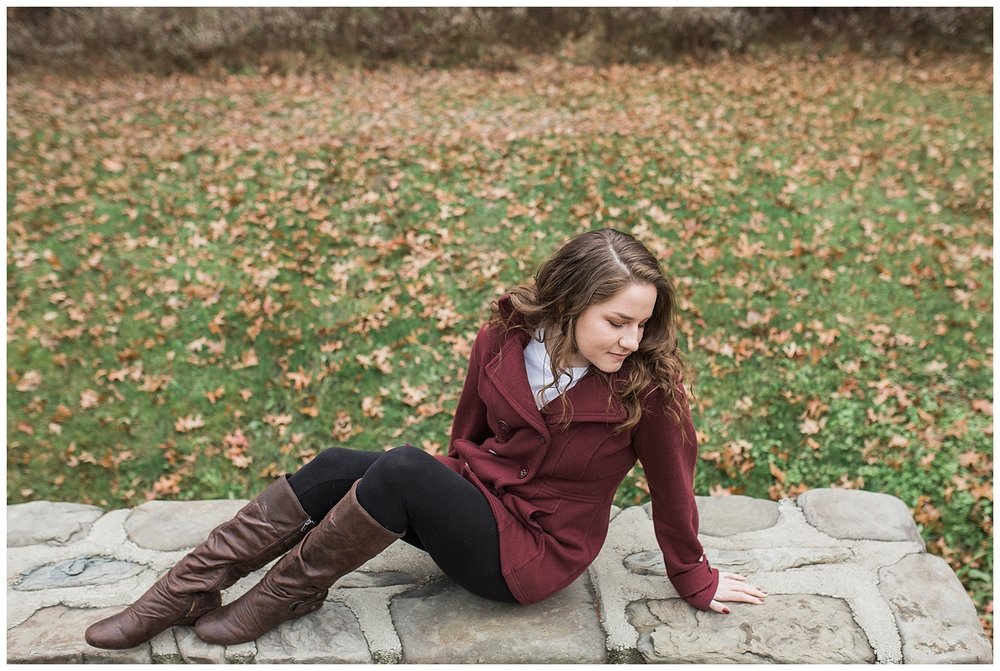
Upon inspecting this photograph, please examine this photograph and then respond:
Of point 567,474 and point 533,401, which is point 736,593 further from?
point 533,401

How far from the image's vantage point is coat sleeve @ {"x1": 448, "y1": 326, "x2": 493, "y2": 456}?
8.54 ft

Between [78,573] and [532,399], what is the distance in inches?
70.8

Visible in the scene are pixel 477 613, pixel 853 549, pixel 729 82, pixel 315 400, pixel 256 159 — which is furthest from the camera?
pixel 729 82

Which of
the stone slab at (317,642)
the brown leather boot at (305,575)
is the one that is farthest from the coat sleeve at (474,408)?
the stone slab at (317,642)

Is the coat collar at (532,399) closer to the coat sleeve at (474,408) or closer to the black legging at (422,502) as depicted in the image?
the coat sleeve at (474,408)

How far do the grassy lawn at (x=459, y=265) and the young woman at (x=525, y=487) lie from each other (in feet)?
4.89

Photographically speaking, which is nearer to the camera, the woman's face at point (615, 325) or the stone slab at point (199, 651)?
the woman's face at point (615, 325)

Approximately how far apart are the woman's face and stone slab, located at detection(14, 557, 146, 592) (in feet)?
6.03

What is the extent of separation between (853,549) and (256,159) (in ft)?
19.8

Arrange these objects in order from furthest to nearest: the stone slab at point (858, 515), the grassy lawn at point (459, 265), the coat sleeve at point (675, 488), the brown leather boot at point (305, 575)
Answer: the grassy lawn at point (459, 265)
the stone slab at point (858, 515)
the coat sleeve at point (675, 488)
the brown leather boot at point (305, 575)

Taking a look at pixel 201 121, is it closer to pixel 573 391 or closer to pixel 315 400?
pixel 315 400

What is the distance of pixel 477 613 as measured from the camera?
2.55m

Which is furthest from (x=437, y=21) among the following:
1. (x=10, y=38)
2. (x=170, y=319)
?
(x=170, y=319)

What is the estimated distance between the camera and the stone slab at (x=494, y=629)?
2400 mm
